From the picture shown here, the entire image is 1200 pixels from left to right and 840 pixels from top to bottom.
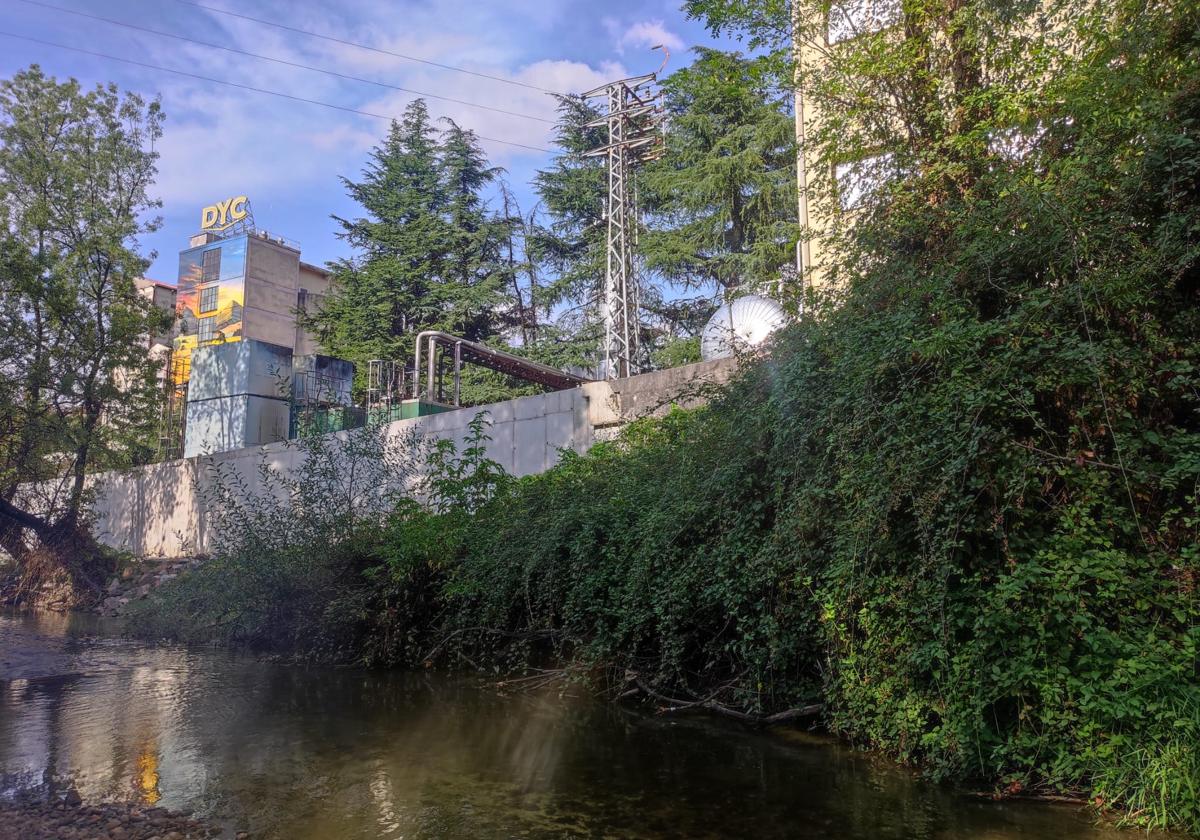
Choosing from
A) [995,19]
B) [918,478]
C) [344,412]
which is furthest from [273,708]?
[344,412]

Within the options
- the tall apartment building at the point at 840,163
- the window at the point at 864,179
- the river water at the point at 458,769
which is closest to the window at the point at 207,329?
the river water at the point at 458,769

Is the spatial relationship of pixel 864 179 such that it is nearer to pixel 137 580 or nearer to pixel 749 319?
pixel 749 319

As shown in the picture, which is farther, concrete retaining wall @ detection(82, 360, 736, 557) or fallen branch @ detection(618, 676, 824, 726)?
concrete retaining wall @ detection(82, 360, 736, 557)

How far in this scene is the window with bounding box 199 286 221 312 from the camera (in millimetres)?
44344

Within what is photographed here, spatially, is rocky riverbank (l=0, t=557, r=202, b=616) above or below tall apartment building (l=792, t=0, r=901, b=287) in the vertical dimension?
below

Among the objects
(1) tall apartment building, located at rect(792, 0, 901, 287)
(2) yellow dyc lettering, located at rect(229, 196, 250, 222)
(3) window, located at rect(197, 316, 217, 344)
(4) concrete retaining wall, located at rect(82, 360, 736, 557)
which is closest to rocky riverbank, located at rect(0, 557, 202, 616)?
(4) concrete retaining wall, located at rect(82, 360, 736, 557)

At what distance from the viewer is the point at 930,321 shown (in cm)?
581

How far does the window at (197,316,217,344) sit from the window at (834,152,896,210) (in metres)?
41.7

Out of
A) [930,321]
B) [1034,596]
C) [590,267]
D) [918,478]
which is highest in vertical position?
[590,267]

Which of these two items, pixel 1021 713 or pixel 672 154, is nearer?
pixel 1021 713

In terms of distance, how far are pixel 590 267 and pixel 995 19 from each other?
67.4 feet

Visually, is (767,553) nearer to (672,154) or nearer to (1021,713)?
(1021,713)

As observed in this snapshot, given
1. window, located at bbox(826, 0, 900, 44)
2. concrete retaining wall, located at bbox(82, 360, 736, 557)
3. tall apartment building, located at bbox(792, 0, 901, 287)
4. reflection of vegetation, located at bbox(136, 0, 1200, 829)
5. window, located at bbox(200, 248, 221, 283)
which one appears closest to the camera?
reflection of vegetation, located at bbox(136, 0, 1200, 829)

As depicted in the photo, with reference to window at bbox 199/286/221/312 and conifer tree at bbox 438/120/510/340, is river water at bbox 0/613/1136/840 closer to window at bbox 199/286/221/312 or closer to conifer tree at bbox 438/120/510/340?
conifer tree at bbox 438/120/510/340
